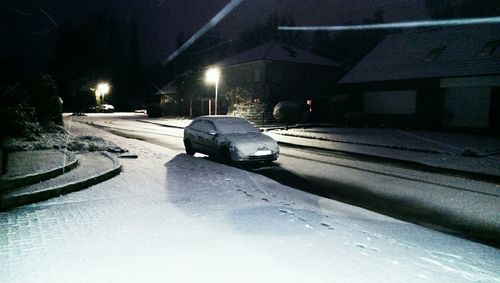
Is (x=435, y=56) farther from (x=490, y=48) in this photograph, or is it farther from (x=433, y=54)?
(x=490, y=48)

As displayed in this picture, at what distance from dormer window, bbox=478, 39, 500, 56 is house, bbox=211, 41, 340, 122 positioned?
1469 cm

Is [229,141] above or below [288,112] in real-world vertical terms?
below

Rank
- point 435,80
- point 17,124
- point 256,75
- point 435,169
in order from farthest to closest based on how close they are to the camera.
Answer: point 256,75 → point 435,80 → point 17,124 → point 435,169

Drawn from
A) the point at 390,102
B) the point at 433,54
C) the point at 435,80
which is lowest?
the point at 390,102

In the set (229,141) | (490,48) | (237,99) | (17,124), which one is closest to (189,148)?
(229,141)

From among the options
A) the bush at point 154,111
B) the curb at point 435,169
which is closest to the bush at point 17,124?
the curb at point 435,169

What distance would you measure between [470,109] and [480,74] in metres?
2.24

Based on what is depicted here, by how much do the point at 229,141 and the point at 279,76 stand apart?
26.3 meters

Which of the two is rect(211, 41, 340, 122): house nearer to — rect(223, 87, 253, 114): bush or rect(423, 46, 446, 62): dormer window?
rect(223, 87, 253, 114): bush

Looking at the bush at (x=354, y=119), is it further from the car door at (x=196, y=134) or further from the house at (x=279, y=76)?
A: the car door at (x=196, y=134)

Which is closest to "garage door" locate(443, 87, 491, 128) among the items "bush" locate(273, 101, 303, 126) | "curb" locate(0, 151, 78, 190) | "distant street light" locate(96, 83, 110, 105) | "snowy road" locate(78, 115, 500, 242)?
"bush" locate(273, 101, 303, 126)

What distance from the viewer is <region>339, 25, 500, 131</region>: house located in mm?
21141

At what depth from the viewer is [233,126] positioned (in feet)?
39.8

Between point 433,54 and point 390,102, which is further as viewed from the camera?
point 390,102
